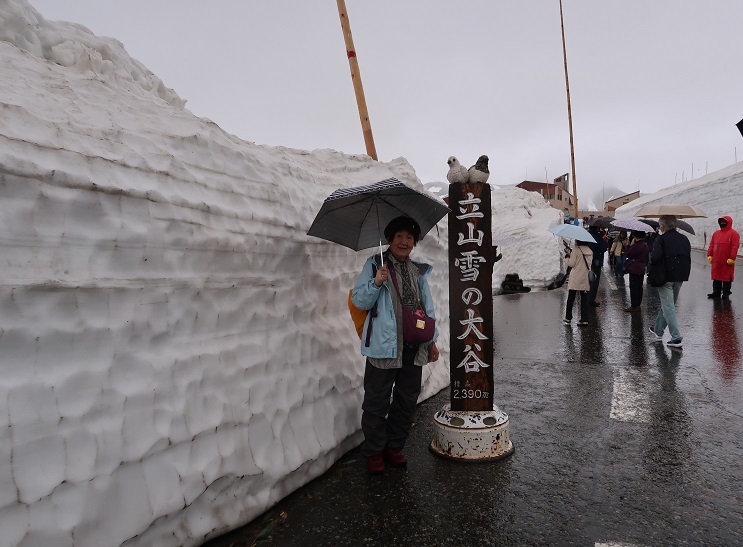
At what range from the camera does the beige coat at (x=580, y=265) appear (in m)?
8.71

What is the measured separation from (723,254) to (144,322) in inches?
466

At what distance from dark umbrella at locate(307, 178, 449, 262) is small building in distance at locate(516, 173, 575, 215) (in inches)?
1586

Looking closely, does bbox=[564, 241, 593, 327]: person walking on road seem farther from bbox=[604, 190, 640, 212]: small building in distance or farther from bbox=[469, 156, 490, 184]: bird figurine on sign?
bbox=[604, 190, 640, 212]: small building in distance

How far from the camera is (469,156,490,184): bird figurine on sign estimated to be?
3.60 meters

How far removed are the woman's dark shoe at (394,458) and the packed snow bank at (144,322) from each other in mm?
341

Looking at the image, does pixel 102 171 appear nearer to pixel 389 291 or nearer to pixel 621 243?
pixel 389 291

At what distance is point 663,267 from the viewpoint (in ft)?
21.6

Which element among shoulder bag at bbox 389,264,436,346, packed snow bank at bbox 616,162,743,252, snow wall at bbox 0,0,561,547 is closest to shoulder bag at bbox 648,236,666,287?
shoulder bag at bbox 389,264,436,346

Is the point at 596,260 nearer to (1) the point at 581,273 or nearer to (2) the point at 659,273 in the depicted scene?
(1) the point at 581,273

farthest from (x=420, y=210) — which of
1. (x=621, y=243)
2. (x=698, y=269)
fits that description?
(x=698, y=269)

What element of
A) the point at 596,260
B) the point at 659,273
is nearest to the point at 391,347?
the point at 659,273

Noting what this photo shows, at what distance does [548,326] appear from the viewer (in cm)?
900

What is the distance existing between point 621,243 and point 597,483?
17.4 meters

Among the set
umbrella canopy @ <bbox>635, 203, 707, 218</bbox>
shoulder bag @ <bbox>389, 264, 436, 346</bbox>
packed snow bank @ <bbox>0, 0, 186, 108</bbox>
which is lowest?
shoulder bag @ <bbox>389, 264, 436, 346</bbox>
